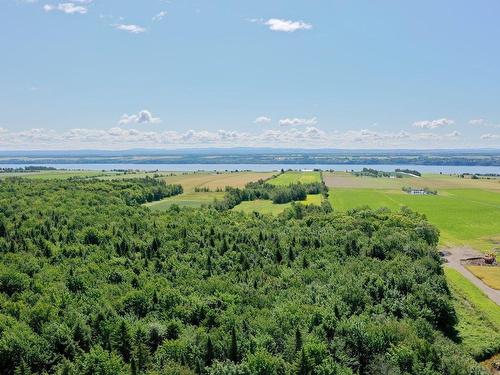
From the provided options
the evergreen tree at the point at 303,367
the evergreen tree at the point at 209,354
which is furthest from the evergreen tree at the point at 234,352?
the evergreen tree at the point at 303,367

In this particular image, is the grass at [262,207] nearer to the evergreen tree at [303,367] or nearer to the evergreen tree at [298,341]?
the evergreen tree at [298,341]

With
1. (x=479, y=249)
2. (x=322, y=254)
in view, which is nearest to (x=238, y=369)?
(x=322, y=254)

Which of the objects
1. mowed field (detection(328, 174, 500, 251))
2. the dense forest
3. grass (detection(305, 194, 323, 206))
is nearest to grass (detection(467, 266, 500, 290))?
the dense forest

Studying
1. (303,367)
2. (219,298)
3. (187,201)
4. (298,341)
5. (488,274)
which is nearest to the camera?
(303,367)

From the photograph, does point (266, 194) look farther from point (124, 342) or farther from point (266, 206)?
point (124, 342)

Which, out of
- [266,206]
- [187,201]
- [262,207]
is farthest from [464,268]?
[187,201]

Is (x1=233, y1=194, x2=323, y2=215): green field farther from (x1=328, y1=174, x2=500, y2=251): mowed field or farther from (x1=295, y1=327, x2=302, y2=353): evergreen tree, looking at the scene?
(x1=295, y1=327, x2=302, y2=353): evergreen tree
